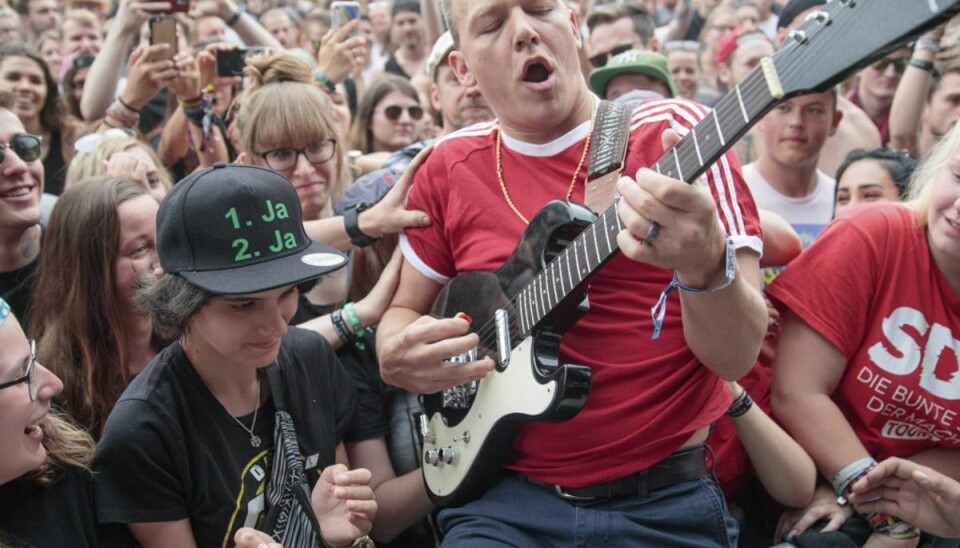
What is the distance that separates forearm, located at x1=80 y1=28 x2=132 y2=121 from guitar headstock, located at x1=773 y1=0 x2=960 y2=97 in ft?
13.1

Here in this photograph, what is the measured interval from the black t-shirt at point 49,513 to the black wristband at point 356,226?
47.9 inches

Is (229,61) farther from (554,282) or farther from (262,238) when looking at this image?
(554,282)

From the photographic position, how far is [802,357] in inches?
112

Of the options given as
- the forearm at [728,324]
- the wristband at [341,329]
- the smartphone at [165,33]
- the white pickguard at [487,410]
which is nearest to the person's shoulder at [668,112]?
the forearm at [728,324]

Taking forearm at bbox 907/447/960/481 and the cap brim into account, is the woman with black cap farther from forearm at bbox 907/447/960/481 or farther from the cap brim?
forearm at bbox 907/447/960/481

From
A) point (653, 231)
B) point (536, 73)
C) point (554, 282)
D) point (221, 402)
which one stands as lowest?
point (221, 402)

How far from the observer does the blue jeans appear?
7.45 feet

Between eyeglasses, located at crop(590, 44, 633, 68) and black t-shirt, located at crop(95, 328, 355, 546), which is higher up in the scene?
eyeglasses, located at crop(590, 44, 633, 68)

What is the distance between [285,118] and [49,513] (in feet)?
6.10

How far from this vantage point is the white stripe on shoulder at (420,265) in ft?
9.13

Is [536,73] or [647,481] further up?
[536,73]

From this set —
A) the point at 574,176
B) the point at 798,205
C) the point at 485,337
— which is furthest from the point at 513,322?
the point at 798,205

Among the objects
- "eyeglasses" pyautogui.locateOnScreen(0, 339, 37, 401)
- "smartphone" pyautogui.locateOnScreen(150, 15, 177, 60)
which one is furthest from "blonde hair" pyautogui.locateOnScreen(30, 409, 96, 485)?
"smartphone" pyautogui.locateOnScreen(150, 15, 177, 60)

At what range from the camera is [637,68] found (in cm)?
476
